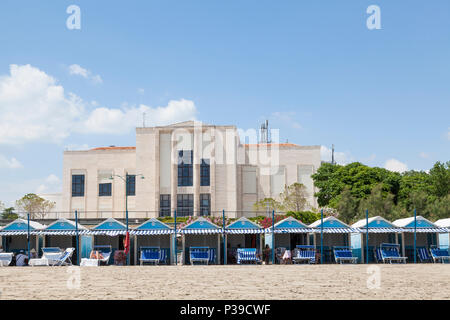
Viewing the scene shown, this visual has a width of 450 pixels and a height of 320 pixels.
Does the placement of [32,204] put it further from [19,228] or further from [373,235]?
[373,235]

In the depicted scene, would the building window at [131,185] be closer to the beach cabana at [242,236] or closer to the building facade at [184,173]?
the building facade at [184,173]

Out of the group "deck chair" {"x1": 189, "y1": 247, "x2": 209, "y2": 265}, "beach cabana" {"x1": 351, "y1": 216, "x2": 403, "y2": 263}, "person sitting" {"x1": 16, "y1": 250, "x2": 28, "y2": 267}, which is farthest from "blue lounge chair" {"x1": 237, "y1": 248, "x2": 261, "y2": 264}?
"person sitting" {"x1": 16, "y1": 250, "x2": 28, "y2": 267}

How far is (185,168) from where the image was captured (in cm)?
6116

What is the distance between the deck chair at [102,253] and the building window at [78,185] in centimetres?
3782

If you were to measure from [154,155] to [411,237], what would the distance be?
3726 cm

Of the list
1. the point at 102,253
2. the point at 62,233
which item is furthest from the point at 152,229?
the point at 62,233

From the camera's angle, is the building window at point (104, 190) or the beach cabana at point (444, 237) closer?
the beach cabana at point (444, 237)

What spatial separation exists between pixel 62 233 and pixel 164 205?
116 feet

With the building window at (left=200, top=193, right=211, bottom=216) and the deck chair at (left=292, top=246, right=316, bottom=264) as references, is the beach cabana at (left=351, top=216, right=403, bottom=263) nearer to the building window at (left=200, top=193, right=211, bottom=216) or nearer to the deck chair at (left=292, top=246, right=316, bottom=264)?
the deck chair at (left=292, top=246, right=316, bottom=264)

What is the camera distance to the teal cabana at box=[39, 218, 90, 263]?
25.9 meters

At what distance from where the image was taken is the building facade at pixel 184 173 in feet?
199

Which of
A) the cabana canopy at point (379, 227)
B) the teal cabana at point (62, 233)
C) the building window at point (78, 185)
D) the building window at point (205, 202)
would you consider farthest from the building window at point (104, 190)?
the cabana canopy at point (379, 227)

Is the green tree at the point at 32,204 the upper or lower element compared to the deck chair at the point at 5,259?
upper
